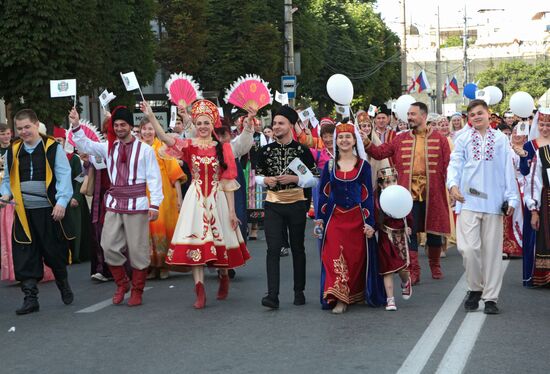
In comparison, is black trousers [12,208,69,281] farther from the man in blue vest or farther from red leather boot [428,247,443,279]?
red leather boot [428,247,443,279]

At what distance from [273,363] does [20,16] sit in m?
17.4

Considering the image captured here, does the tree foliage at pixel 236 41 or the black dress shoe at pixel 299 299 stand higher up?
the tree foliage at pixel 236 41

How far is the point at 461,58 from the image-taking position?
125 meters

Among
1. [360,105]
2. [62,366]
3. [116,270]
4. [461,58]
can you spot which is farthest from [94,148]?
[461,58]

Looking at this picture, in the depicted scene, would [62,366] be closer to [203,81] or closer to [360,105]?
[203,81]

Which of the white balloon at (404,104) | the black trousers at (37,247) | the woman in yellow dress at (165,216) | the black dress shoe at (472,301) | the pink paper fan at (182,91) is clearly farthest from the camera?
the woman in yellow dress at (165,216)

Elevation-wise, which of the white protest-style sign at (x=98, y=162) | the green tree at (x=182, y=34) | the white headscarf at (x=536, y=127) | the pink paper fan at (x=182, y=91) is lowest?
the white protest-style sign at (x=98, y=162)

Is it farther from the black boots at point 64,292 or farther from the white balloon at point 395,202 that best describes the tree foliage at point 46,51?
the white balloon at point 395,202

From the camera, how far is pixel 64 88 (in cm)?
1114

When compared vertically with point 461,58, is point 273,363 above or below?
below

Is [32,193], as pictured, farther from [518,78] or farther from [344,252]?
[518,78]

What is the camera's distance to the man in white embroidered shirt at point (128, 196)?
10.2 m

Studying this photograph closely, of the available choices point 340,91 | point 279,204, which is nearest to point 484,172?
point 340,91

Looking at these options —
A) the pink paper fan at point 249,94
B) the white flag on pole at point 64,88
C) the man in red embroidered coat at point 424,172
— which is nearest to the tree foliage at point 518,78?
the man in red embroidered coat at point 424,172
